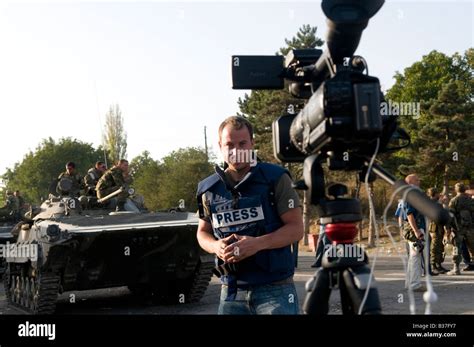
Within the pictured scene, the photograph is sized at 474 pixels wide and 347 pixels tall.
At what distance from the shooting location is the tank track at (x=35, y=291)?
8680mm

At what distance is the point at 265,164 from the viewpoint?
345 centimetres

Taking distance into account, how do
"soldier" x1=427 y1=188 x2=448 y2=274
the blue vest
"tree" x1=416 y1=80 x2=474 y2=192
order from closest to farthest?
1. the blue vest
2. "soldier" x1=427 y1=188 x2=448 y2=274
3. "tree" x1=416 y1=80 x2=474 y2=192

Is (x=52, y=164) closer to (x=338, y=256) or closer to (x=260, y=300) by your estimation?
(x=260, y=300)

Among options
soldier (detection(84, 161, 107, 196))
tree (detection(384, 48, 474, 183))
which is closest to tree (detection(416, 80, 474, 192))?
tree (detection(384, 48, 474, 183))

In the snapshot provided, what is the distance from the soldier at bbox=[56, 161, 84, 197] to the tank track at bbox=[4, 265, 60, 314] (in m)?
1.29

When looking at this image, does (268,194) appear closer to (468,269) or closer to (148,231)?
(148,231)

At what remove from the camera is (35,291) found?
898 cm

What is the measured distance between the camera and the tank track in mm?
8680

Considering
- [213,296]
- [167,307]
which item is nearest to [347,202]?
[167,307]

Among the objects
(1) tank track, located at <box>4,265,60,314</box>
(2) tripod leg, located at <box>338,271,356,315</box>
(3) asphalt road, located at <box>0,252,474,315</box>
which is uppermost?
(2) tripod leg, located at <box>338,271,356,315</box>

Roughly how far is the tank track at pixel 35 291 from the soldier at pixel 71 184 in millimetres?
1291

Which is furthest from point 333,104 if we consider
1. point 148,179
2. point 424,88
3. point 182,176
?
point 424,88

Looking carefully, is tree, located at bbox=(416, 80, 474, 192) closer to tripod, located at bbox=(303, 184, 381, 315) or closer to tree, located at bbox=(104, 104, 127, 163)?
tree, located at bbox=(104, 104, 127, 163)

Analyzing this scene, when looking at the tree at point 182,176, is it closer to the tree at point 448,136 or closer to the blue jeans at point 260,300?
the tree at point 448,136
